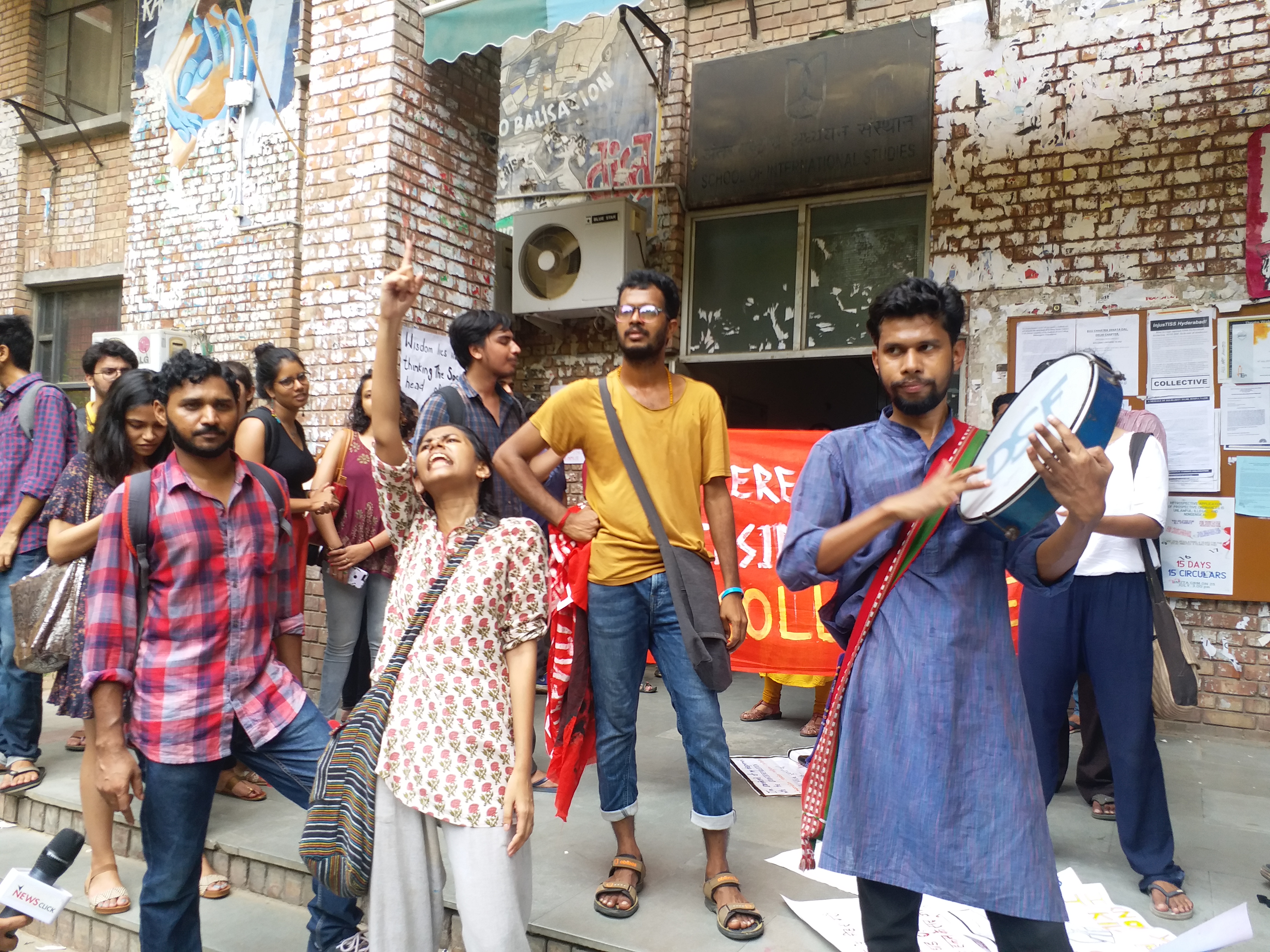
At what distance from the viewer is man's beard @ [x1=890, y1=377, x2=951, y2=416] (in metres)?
2.05

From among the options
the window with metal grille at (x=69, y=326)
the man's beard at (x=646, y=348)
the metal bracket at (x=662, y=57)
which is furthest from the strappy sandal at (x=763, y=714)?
the window with metal grille at (x=69, y=326)

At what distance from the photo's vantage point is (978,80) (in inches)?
234

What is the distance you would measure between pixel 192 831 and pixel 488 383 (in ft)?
6.63

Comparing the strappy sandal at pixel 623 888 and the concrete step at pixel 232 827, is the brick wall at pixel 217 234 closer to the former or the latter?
the concrete step at pixel 232 827

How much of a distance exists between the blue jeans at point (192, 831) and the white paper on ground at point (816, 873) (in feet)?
4.94

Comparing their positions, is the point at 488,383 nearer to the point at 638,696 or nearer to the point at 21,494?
the point at 638,696

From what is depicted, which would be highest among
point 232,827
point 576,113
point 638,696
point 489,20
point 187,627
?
point 576,113

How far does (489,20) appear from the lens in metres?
4.81

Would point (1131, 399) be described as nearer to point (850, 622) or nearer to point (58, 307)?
point (850, 622)

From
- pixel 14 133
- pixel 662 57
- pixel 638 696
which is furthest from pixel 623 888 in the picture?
pixel 14 133

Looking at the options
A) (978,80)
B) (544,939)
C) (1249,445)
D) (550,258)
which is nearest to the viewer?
(544,939)

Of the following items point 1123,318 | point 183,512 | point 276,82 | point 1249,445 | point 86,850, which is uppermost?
point 276,82

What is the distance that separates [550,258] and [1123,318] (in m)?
4.07

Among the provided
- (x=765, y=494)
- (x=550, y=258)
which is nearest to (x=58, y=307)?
(x=550, y=258)
